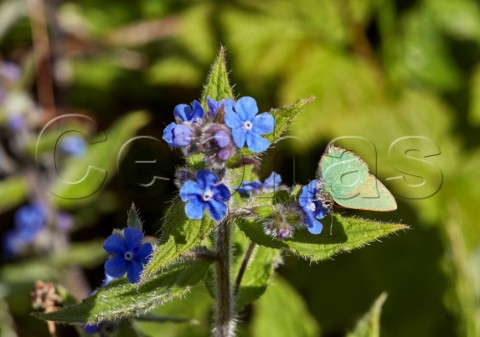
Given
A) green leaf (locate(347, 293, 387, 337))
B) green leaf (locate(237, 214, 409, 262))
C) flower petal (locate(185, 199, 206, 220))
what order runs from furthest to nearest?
green leaf (locate(347, 293, 387, 337)) → green leaf (locate(237, 214, 409, 262)) → flower petal (locate(185, 199, 206, 220))

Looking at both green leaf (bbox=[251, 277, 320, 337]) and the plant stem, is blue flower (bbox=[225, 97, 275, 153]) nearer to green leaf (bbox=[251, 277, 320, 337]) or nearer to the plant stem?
the plant stem

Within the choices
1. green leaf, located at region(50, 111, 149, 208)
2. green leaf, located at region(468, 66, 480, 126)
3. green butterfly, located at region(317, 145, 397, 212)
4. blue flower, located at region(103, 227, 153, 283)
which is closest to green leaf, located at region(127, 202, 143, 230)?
blue flower, located at region(103, 227, 153, 283)

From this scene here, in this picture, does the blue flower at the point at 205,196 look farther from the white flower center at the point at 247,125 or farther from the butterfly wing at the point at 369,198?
the butterfly wing at the point at 369,198

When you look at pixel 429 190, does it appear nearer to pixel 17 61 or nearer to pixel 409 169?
pixel 409 169

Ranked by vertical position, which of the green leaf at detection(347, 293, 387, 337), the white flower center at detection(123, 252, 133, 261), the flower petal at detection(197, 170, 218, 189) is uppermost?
the flower petal at detection(197, 170, 218, 189)

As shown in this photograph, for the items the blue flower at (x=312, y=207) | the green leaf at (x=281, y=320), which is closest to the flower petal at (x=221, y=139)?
the blue flower at (x=312, y=207)

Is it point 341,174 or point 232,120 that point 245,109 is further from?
point 341,174

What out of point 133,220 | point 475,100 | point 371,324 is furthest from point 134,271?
point 475,100
